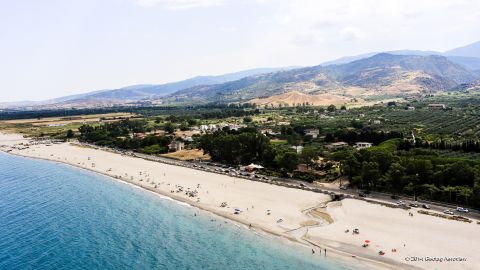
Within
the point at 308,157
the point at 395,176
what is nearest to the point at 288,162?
the point at 308,157

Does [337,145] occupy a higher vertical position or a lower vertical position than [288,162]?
lower

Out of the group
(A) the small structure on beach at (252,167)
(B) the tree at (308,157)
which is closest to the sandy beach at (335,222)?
(A) the small structure on beach at (252,167)

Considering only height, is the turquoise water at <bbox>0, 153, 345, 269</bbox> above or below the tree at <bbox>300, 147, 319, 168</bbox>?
below

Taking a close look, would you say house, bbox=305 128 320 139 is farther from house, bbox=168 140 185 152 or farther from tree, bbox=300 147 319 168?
house, bbox=168 140 185 152

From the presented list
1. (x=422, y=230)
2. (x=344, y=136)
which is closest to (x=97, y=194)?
(x=422, y=230)

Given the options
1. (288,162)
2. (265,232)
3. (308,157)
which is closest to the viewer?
(265,232)

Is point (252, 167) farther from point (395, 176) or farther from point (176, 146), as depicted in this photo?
point (176, 146)

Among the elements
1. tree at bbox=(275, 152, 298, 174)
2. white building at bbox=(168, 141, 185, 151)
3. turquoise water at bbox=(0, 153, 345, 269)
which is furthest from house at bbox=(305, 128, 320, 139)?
turquoise water at bbox=(0, 153, 345, 269)
